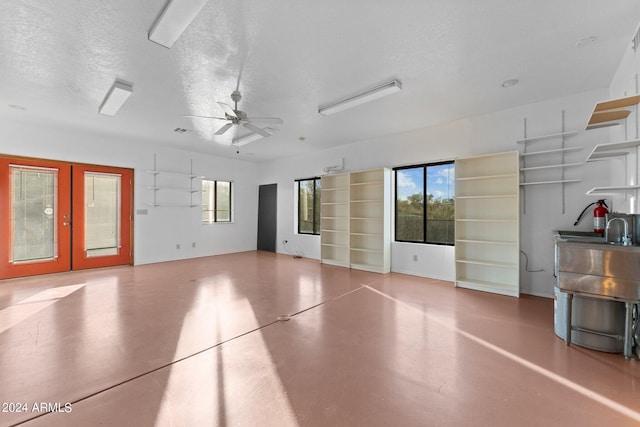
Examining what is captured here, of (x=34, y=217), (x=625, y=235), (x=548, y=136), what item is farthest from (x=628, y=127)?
(x=34, y=217)

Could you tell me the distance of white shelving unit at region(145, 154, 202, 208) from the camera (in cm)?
685

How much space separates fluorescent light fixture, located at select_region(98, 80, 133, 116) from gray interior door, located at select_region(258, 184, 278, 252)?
4.91 meters

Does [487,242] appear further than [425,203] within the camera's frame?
No

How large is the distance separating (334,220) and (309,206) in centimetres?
116

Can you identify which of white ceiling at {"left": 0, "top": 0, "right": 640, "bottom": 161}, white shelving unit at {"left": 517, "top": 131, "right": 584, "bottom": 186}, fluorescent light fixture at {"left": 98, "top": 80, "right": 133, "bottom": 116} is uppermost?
white ceiling at {"left": 0, "top": 0, "right": 640, "bottom": 161}

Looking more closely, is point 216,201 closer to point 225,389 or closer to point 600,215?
point 225,389

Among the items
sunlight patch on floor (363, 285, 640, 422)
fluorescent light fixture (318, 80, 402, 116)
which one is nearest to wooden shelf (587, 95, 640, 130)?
fluorescent light fixture (318, 80, 402, 116)

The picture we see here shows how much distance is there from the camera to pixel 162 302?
3869 mm

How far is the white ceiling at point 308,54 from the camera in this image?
7.56ft

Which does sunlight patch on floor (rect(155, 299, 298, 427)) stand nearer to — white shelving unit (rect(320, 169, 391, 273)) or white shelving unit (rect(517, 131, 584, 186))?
white shelving unit (rect(320, 169, 391, 273))

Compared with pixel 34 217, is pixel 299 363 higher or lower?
lower

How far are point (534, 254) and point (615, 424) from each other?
10.0 ft

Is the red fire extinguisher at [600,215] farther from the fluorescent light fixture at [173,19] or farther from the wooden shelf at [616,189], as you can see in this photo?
the fluorescent light fixture at [173,19]

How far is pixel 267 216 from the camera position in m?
8.90
